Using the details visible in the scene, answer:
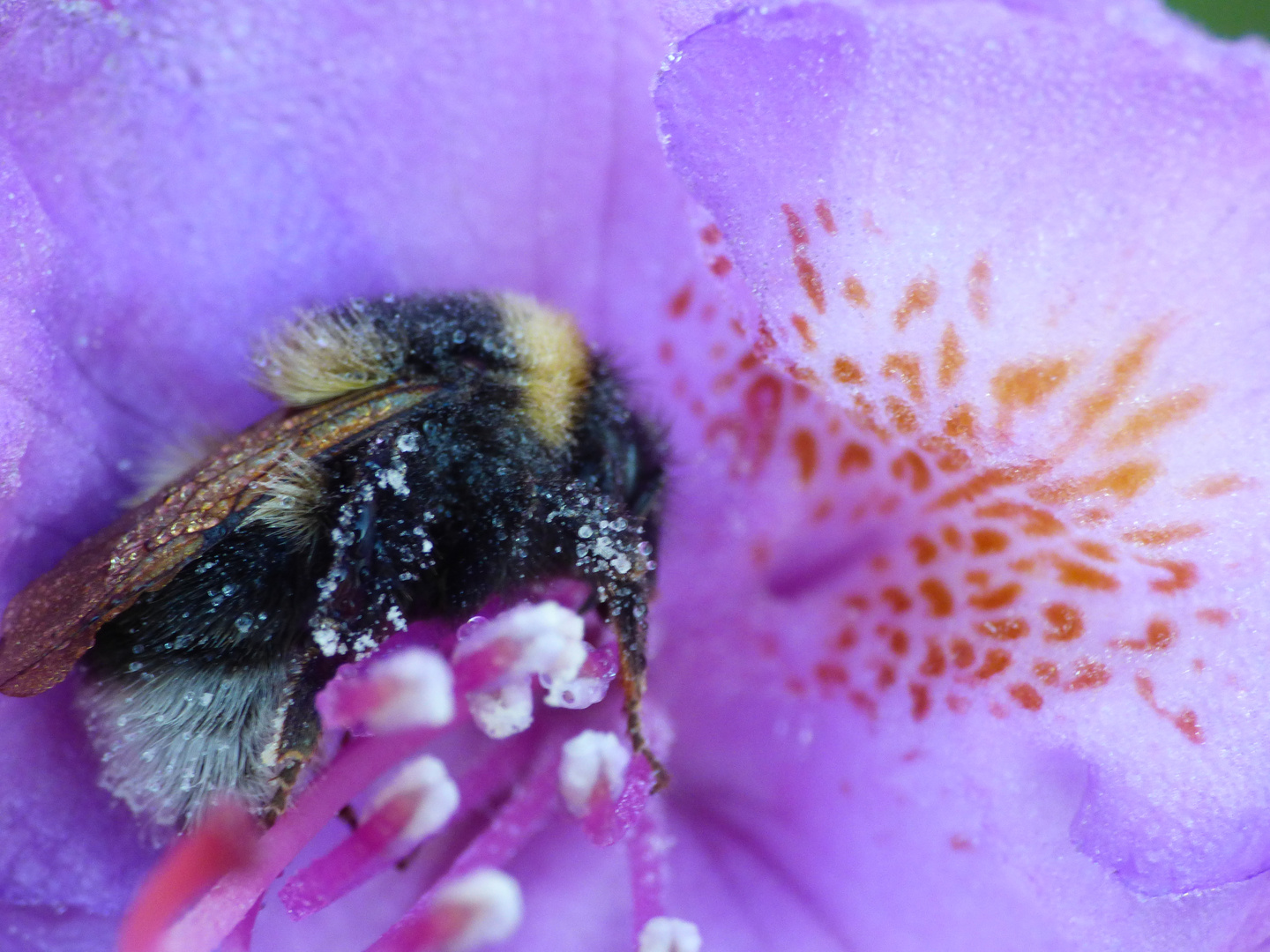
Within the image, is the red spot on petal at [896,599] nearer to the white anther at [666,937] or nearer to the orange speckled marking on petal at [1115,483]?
the orange speckled marking on petal at [1115,483]

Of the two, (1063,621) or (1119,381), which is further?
(1063,621)

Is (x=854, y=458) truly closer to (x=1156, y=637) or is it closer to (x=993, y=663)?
(x=993, y=663)

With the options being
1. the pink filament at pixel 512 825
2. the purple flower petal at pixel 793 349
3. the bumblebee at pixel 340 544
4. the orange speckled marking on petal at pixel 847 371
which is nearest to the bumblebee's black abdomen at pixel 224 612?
the bumblebee at pixel 340 544

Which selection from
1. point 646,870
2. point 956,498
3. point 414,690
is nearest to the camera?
point 414,690

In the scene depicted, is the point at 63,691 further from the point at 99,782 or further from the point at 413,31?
the point at 413,31

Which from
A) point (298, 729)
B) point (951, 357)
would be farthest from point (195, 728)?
point (951, 357)

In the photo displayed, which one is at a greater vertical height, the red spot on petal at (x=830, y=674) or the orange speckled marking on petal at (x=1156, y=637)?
the orange speckled marking on petal at (x=1156, y=637)
